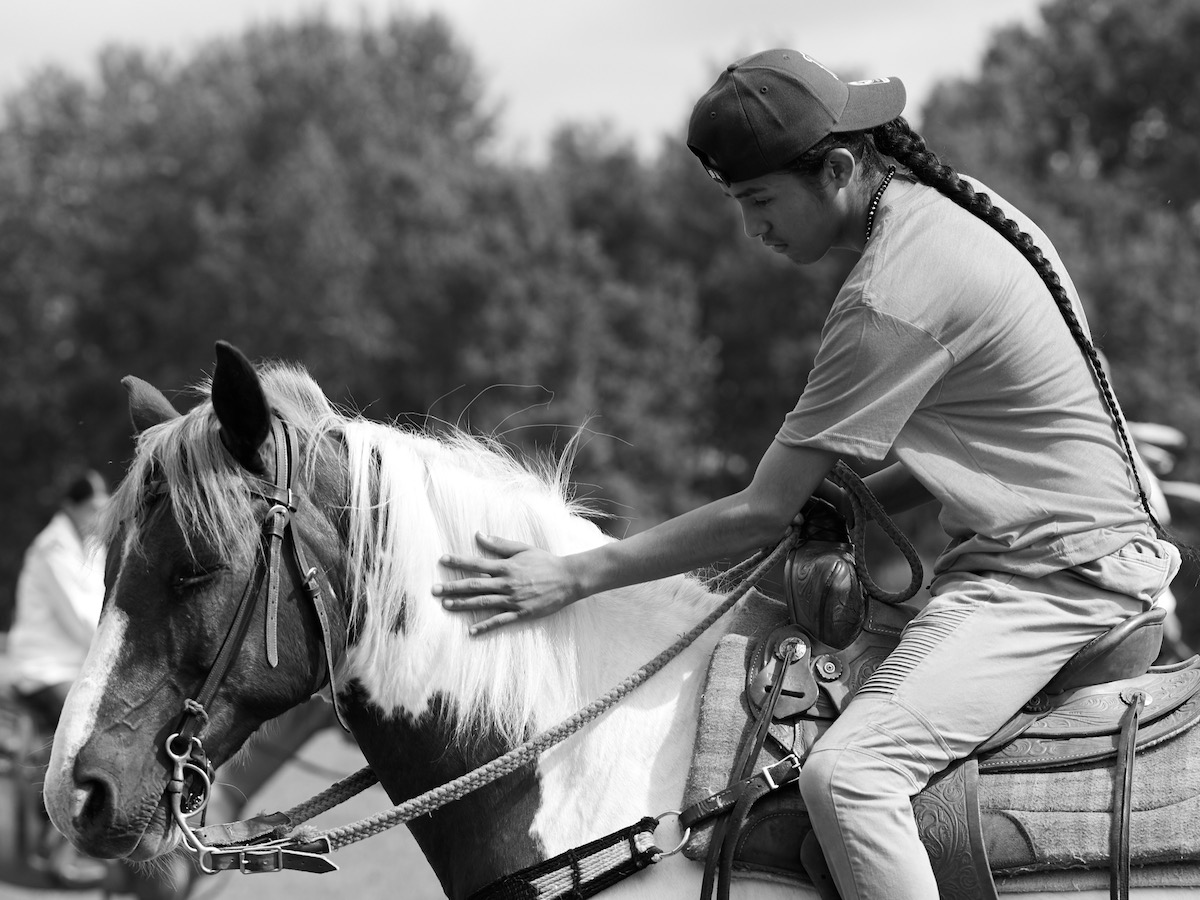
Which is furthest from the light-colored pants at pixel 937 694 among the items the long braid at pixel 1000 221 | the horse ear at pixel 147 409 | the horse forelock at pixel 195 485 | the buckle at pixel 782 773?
the horse ear at pixel 147 409

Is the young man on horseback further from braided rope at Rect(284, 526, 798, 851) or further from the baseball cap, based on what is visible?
braided rope at Rect(284, 526, 798, 851)

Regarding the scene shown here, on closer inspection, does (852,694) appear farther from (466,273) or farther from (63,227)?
(63,227)

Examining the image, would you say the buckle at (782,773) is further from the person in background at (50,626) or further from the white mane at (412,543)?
the person in background at (50,626)

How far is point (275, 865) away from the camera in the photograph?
2463 millimetres

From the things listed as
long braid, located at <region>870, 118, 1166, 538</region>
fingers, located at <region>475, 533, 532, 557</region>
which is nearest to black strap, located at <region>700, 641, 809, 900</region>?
fingers, located at <region>475, 533, 532, 557</region>

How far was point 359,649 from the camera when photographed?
2531 millimetres

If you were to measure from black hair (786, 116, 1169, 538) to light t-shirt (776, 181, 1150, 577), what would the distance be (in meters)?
0.04

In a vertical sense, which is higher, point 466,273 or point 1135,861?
point 466,273

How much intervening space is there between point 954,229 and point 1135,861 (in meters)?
1.20

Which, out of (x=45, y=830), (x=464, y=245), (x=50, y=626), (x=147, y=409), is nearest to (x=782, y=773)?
(x=147, y=409)

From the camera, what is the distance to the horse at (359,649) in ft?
7.77

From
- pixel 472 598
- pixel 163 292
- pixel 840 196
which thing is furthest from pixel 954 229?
pixel 163 292

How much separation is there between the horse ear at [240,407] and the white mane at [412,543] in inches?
1.7

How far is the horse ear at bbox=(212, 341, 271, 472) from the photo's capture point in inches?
92.3
